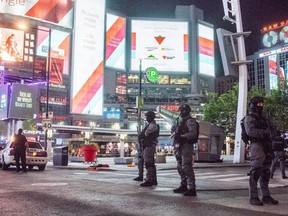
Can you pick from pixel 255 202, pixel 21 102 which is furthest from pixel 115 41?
pixel 255 202

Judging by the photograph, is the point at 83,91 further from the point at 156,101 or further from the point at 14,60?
the point at 14,60

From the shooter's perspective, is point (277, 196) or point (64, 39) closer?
point (277, 196)

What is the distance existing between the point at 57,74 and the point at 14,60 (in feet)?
105

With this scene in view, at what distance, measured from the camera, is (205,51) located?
4262 inches

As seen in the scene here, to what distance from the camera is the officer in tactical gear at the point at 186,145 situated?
7.54 metres

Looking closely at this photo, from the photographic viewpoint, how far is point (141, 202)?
639 centimetres

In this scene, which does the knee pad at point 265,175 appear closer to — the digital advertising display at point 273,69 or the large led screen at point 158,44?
the large led screen at point 158,44

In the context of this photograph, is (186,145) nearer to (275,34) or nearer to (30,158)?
(30,158)

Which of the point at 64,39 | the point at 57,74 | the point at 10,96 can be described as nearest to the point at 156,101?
the point at 64,39

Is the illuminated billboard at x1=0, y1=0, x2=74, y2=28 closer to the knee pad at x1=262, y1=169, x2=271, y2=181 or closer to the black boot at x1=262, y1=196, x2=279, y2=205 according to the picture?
the knee pad at x1=262, y1=169, x2=271, y2=181

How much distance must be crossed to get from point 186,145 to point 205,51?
338ft

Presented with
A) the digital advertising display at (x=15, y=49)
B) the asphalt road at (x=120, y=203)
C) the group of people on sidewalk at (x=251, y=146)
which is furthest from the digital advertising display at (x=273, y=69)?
the asphalt road at (x=120, y=203)

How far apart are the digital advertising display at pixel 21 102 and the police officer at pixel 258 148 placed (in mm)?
21698

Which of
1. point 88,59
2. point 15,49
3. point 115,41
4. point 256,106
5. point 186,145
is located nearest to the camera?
point 256,106
